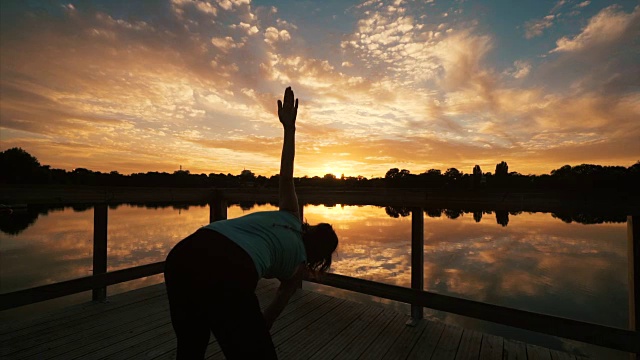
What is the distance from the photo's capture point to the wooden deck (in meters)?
2.48

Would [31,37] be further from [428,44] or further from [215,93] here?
[428,44]

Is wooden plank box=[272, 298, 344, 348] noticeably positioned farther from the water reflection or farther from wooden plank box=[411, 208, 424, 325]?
the water reflection

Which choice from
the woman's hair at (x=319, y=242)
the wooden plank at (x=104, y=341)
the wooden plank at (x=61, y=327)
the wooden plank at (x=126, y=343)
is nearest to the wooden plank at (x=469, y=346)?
the woman's hair at (x=319, y=242)

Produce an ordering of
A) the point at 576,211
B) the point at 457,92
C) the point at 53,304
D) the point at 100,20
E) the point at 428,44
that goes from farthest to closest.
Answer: the point at 457,92 < the point at 53,304 < the point at 428,44 < the point at 100,20 < the point at 576,211

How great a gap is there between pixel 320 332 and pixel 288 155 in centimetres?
205

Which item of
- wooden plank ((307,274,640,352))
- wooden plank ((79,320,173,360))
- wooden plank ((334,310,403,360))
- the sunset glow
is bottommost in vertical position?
wooden plank ((334,310,403,360))

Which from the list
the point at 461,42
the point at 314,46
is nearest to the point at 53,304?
the point at 314,46

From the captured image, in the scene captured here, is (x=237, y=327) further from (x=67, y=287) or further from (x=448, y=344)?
(x=67, y=287)

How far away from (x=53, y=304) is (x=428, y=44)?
47.7ft

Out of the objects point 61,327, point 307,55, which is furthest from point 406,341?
point 307,55

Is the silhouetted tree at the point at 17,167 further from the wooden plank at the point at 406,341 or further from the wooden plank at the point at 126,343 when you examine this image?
the wooden plank at the point at 406,341

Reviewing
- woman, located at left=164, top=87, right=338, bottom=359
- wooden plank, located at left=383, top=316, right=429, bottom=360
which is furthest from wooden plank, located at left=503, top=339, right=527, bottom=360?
woman, located at left=164, top=87, right=338, bottom=359

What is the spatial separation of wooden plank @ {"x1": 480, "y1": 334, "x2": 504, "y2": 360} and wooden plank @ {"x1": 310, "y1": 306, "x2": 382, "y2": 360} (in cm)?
106

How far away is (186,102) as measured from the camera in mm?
8289
